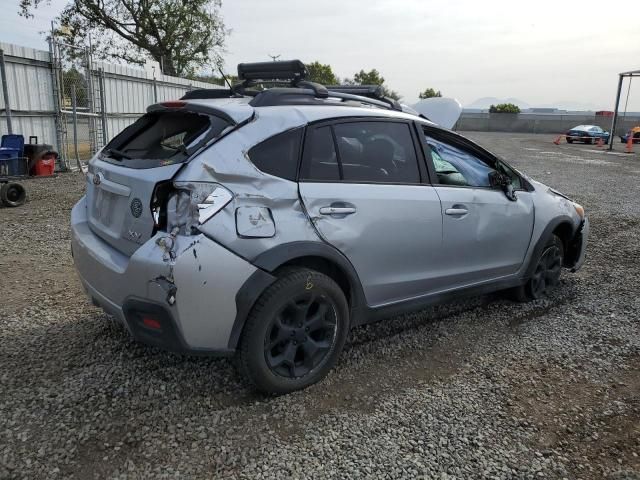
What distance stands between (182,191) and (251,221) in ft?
1.24

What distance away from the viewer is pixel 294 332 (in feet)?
9.56

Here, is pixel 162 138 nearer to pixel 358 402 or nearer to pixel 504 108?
pixel 358 402

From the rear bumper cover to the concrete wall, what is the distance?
43.9 metres

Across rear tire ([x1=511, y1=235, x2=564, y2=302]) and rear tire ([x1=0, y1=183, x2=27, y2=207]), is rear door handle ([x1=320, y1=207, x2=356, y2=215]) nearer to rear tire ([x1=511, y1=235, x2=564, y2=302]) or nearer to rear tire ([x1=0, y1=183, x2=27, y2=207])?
rear tire ([x1=511, y1=235, x2=564, y2=302])

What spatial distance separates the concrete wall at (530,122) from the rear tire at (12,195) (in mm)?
40053

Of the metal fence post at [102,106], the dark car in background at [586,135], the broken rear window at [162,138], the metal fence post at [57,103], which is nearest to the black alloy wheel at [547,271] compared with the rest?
the broken rear window at [162,138]

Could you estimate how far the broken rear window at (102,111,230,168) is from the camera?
2826 millimetres

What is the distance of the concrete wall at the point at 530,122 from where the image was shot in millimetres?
A: 44281

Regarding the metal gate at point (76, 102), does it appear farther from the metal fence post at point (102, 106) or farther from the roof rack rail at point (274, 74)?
Result: the roof rack rail at point (274, 74)

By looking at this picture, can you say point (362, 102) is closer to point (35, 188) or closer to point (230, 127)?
point (230, 127)

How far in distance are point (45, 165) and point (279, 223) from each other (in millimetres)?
9091

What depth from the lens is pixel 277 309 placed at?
9.07 ft

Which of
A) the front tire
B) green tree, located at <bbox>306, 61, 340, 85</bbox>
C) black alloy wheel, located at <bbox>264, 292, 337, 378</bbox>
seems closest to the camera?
the front tire

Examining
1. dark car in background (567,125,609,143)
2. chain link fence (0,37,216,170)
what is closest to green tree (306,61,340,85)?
dark car in background (567,125,609,143)
